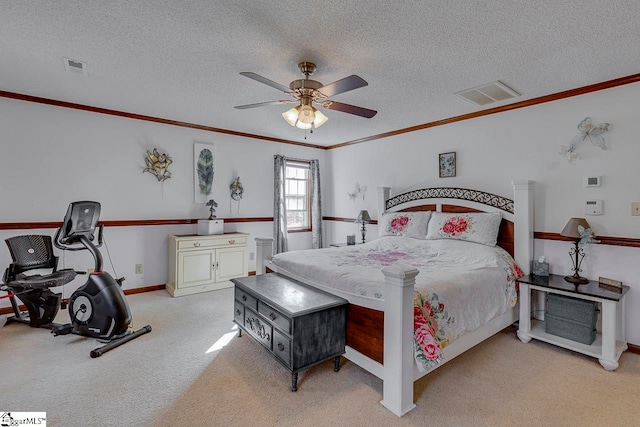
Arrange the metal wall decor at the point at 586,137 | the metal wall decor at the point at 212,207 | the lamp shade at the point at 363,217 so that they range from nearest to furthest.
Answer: the metal wall decor at the point at 586,137
the metal wall decor at the point at 212,207
the lamp shade at the point at 363,217

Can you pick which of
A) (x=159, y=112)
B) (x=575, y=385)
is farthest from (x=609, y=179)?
(x=159, y=112)

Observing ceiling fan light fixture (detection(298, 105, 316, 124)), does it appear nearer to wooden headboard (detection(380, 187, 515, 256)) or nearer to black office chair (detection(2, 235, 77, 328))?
wooden headboard (detection(380, 187, 515, 256))

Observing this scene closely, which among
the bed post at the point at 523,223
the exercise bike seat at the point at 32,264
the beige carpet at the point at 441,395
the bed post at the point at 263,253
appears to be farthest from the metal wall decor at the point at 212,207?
the bed post at the point at 523,223

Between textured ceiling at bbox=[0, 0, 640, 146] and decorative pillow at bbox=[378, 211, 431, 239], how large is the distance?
4.93 ft

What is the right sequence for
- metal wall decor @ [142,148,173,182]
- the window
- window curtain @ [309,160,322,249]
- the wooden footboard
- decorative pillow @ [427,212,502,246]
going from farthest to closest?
window curtain @ [309,160,322,249]
the window
metal wall decor @ [142,148,173,182]
decorative pillow @ [427,212,502,246]
the wooden footboard

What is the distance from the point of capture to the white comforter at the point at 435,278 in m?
2.14

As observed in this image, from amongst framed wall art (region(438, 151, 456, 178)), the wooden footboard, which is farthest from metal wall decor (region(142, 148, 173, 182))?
framed wall art (region(438, 151, 456, 178))

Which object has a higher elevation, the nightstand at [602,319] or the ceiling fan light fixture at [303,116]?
the ceiling fan light fixture at [303,116]

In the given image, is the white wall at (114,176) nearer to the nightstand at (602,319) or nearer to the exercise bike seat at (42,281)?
the exercise bike seat at (42,281)

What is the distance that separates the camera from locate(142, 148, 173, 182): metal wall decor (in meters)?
4.35

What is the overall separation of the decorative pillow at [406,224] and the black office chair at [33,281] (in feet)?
12.6

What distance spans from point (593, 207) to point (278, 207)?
4286 mm

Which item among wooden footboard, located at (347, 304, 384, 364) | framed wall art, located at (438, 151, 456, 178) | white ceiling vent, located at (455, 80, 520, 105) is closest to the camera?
wooden footboard, located at (347, 304, 384, 364)

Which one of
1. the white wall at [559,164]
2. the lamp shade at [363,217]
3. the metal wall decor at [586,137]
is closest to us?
the white wall at [559,164]
